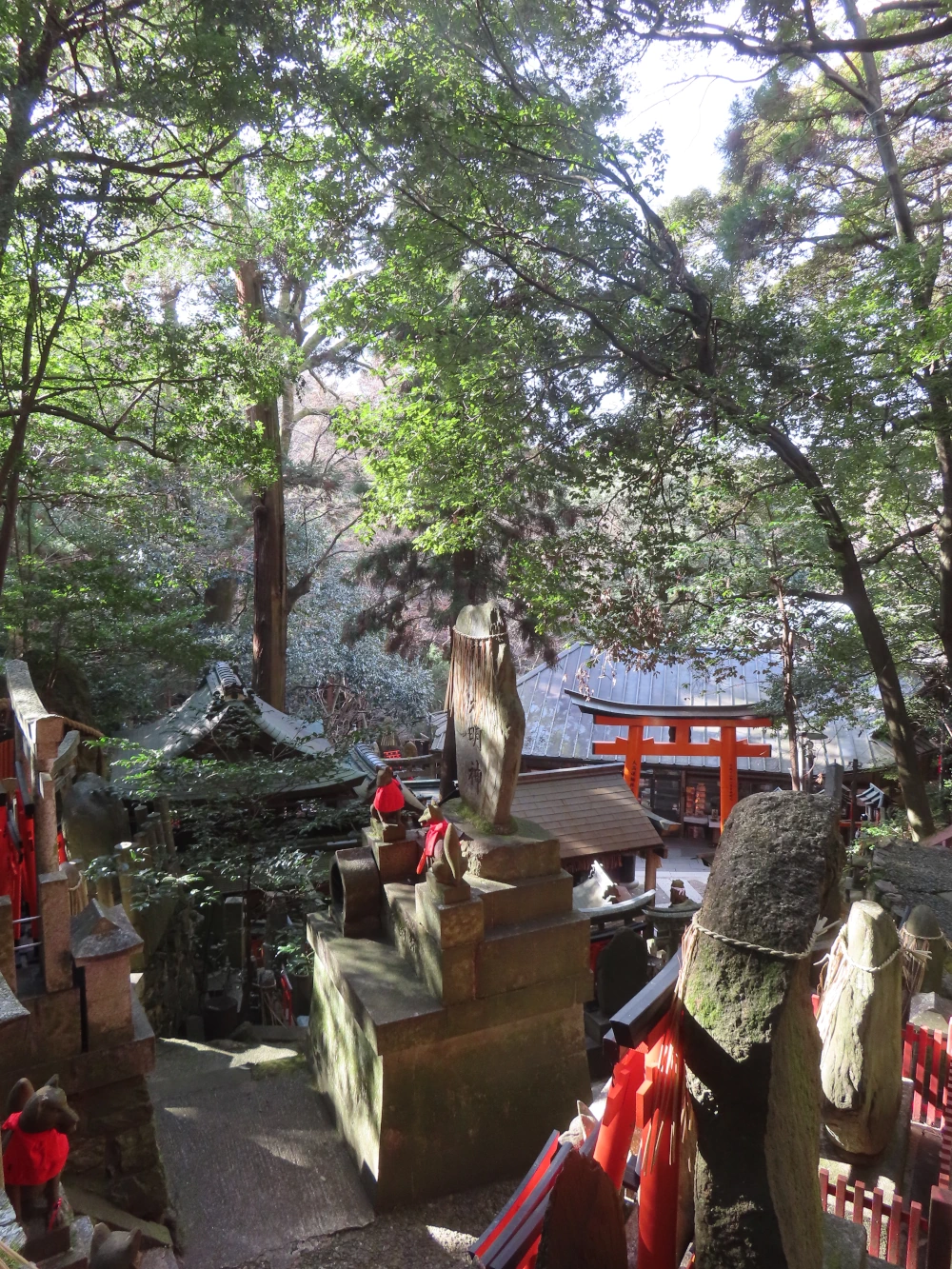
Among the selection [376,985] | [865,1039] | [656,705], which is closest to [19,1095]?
[376,985]

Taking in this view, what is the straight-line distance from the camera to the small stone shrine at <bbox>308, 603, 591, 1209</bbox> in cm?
392

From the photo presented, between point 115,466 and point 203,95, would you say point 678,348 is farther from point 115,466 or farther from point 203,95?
point 115,466

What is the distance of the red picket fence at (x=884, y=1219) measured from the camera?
3016 millimetres

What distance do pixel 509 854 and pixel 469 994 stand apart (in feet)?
2.54

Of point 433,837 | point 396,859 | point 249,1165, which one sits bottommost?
point 249,1165

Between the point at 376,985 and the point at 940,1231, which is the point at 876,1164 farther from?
the point at 376,985

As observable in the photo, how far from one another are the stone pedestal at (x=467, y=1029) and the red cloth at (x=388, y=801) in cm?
64

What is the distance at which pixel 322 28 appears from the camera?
7.09 metres

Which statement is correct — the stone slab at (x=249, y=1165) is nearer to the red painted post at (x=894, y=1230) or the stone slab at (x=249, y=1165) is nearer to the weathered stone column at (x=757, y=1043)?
the red painted post at (x=894, y=1230)

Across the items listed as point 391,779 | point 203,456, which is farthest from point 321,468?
point 391,779

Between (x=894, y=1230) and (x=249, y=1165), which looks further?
(x=249, y=1165)

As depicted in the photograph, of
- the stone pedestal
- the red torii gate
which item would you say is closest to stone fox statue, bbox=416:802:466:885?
the stone pedestal

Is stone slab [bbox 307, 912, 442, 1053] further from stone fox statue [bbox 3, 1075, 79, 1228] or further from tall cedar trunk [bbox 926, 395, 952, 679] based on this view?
tall cedar trunk [bbox 926, 395, 952, 679]

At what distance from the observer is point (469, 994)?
402cm
